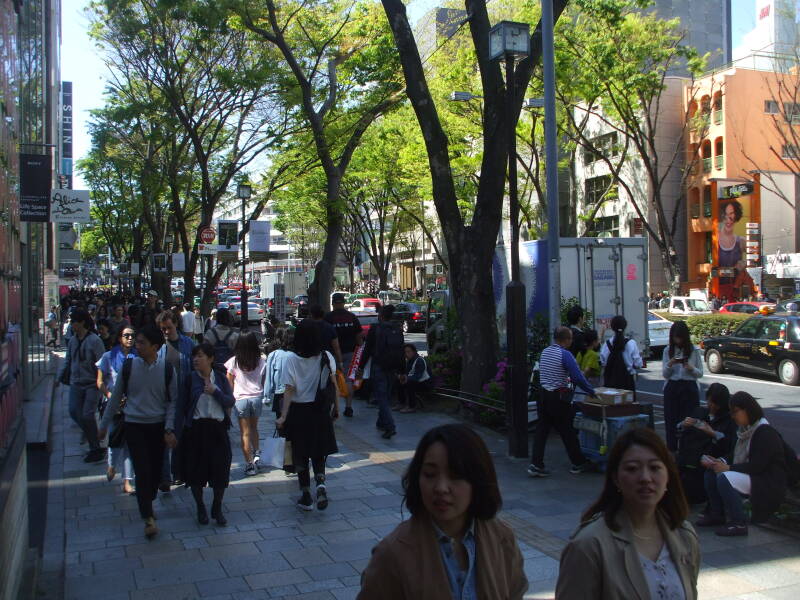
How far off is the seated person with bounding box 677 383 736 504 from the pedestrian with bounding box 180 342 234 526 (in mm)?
3961

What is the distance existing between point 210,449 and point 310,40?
15009 millimetres

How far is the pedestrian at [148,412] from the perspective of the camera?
20.3 ft

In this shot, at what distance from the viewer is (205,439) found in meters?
6.49

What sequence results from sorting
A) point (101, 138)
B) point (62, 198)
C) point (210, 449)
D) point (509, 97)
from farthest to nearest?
point (101, 138) < point (62, 198) < point (509, 97) < point (210, 449)

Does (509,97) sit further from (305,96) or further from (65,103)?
(65,103)

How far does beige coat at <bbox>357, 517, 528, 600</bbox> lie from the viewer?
217cm

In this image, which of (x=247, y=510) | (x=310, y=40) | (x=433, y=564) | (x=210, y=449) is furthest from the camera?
(x=310, y=40)

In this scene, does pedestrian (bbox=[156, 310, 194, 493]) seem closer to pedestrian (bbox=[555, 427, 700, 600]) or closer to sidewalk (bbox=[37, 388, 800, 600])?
sidewalk (bbox=[37, 388, 800, 600])

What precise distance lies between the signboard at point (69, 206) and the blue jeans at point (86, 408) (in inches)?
316

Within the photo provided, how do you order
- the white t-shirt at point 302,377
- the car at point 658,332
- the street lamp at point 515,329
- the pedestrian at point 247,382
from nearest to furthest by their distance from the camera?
the white t-shirt at point 302,377
the pedestrian at point 247,382
the street lamp at point 515,329
the car at point 658,332

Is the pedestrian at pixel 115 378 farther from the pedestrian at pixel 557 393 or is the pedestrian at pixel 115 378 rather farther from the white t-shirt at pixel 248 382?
the pedestrian at pixel 557 393

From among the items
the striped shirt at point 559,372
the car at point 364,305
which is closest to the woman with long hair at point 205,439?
the striped shirt at point 559,372

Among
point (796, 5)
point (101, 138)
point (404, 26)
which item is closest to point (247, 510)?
point (404, 26)

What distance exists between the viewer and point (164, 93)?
21422 mm
